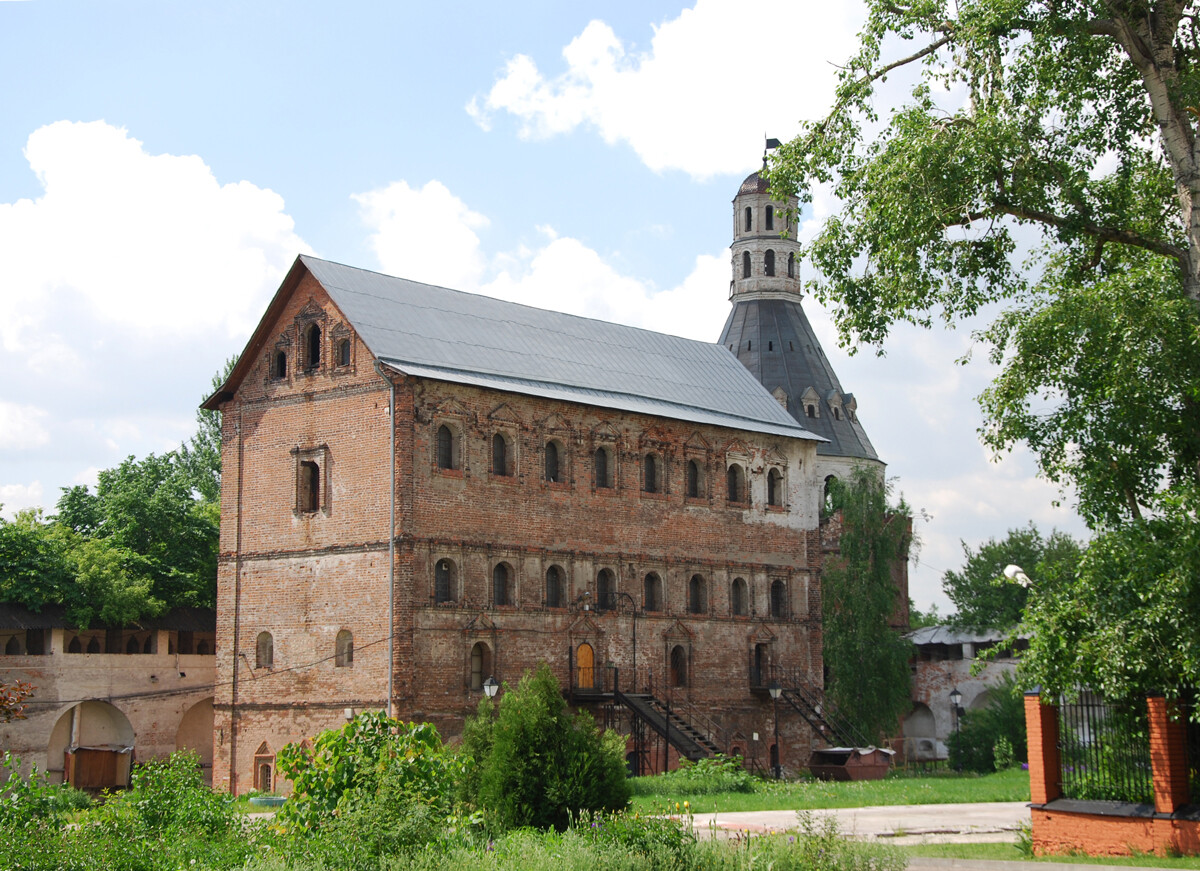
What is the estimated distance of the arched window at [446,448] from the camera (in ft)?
111

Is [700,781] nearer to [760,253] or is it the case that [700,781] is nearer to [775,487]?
[775,487]

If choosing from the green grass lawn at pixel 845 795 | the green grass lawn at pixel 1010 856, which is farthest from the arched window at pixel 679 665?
the green grass lawn at pixel 1010 856

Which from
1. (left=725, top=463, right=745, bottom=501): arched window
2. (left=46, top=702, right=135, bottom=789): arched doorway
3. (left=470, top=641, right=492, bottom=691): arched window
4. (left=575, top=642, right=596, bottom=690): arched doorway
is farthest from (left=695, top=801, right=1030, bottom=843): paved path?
(left=46, top=702, right=135, bottom=789): arched doorway

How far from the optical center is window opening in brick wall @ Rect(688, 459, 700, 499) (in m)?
40.2

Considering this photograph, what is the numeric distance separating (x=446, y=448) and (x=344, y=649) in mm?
5185

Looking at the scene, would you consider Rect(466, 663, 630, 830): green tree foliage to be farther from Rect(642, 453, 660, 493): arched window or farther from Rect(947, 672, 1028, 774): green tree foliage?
Result: Rect(947, 672, 1028, 774): green tree foliage

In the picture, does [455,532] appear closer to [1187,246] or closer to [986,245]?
[986,245]

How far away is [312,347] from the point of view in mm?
35250

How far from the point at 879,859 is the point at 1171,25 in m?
11.5

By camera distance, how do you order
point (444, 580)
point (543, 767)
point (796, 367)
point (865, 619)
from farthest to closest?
1. point (796, 367)
2. point (865, 619)
3. point (444, 580)
4. point (543, 767)

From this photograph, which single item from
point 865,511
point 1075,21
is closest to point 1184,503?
point 1075,21

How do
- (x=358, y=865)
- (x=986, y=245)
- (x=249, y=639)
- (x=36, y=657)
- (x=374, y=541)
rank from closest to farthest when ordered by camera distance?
(x=358, y=865)
(x=986, y=245)
(x=374, y=541)
(x=249, y=639)
(x=36, y=657)

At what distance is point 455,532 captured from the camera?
33531 mm

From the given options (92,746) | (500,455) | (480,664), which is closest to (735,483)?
(500,455)
